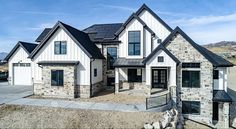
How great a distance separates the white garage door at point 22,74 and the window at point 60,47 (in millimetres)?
9408

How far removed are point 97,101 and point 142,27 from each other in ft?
33.3

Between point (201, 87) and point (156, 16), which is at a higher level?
point (156, 16)

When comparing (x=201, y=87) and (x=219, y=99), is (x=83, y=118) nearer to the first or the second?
(x=201, y=87)

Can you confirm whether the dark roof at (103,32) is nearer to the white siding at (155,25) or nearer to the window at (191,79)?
the white siding at (155,25)

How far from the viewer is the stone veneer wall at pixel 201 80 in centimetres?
1830

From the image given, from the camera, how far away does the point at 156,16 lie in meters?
23.6

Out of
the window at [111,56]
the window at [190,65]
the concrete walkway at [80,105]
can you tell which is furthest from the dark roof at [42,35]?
the window at [190,65]

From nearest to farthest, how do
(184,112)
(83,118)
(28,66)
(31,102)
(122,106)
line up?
(83,118) < (122,106) < (31,102) < (184,112) < (28,66)

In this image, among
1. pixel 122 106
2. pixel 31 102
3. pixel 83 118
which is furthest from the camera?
pixel 31 102

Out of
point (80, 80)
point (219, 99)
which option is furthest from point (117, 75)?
point (219, 99)

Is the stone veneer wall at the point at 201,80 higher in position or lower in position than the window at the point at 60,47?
lower

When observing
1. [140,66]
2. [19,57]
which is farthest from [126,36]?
[19,57]

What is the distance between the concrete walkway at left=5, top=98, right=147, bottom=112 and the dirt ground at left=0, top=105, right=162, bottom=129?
79 centimetres

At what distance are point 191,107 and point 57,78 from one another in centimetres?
1373
